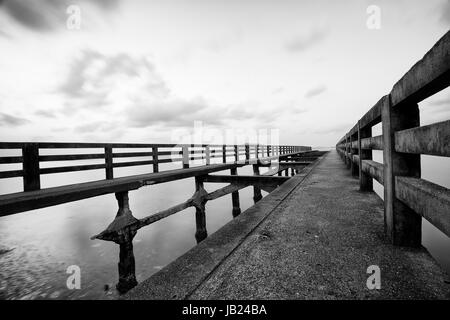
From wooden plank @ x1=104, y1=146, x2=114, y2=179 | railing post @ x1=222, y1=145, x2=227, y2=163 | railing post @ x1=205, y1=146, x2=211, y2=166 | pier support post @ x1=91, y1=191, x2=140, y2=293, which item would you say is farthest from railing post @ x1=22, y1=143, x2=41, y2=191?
railing post @ x1=222, y1=145, x2=227, y2=163

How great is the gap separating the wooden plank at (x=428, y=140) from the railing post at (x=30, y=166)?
6.18 metres

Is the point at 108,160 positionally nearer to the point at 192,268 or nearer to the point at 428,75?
the point at 192,268

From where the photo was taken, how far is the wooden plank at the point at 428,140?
1.12m

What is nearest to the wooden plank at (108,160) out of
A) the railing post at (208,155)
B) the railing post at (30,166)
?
the railing post at (30,166)

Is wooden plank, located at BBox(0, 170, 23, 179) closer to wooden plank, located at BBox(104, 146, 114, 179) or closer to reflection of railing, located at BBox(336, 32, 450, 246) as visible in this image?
wooden plank, located at BBox(104, 146, 114, 179)

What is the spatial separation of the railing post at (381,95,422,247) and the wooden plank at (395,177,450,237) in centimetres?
13

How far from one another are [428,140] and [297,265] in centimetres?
118

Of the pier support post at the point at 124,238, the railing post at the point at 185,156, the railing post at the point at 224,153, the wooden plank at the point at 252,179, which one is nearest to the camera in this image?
the pier support post at the point at 124,238

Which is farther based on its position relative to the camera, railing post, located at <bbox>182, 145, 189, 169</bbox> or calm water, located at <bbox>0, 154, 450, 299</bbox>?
railing post, located at <bbox>182, 145, 189, 169</bbox>

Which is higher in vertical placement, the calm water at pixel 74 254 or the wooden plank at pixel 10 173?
the wooden plank at pixel 10 173

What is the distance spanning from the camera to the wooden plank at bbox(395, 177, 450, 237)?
116cm

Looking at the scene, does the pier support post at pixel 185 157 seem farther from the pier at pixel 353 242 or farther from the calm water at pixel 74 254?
the pier at pixel 353 242
